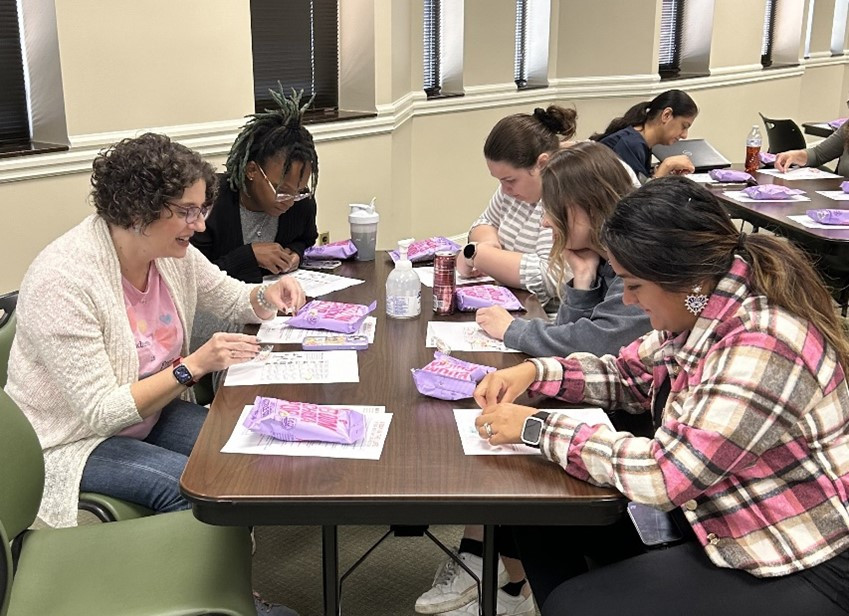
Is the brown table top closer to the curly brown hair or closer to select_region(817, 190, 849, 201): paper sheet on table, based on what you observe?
the curly brown hair

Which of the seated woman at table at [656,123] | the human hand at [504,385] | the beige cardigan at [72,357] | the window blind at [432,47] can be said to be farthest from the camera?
the window blind at [432,47]

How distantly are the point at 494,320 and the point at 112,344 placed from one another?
0.88 meters

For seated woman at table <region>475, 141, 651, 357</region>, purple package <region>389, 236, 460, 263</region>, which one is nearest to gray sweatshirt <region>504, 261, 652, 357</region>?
seated woman at table <region>475, 141, 651, 357</region>

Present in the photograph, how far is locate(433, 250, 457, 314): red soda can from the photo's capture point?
89.9 inches

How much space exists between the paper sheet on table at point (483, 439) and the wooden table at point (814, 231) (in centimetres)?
133

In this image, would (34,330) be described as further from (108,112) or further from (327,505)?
(108,112)

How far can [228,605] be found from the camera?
5.13 ft

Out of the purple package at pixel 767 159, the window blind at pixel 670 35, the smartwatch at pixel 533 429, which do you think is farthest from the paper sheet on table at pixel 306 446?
the window blind at pixel 670 35

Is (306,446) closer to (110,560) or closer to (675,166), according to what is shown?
(110,560)

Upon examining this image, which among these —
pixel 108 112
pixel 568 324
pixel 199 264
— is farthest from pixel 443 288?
pixel 108 112

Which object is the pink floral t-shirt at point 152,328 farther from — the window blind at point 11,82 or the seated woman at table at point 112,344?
the window blind at point 11,82

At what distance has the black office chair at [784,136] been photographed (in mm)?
5914

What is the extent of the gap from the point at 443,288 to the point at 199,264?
2.12 ft

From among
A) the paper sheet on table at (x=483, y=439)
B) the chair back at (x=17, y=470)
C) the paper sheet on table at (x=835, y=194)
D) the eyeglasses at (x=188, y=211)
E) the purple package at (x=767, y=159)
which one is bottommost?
the chair back at (x=17, y=470)
